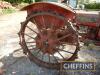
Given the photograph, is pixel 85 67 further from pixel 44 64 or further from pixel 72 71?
pixel 44 64

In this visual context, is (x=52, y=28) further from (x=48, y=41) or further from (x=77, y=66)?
(x=77, y=66)

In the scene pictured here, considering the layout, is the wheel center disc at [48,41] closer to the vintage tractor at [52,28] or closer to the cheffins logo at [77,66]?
the vintage tractor at [52,28]

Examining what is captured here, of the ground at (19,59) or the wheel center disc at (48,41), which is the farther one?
the wheel center disc at (48,41)

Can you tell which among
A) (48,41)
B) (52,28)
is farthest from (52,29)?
(48,41)

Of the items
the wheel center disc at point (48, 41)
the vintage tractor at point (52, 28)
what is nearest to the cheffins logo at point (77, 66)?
the vintage tractor at point (52, 28)

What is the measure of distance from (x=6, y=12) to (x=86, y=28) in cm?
982

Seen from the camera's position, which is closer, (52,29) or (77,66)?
(77,66)

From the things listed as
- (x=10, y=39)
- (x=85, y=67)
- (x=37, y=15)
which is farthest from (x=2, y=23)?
(x=85, y=67)

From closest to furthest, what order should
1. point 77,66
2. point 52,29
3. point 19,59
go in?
point 77,66 → point 52,29 → point 19,59

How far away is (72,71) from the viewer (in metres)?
5.26

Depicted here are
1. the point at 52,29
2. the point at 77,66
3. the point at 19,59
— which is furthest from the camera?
the point at 19,59

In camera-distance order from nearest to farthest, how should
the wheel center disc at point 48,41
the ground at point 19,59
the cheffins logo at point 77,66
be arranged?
the cheffins logo at point 77,66
the ground at point 19,59
the wheel center disc at point 48,41

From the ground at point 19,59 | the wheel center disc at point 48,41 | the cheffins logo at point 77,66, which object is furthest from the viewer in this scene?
the wheel center disc at point 48,41

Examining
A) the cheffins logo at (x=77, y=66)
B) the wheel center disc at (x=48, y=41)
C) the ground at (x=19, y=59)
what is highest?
the wheel center disc at (x=48, y=41)
